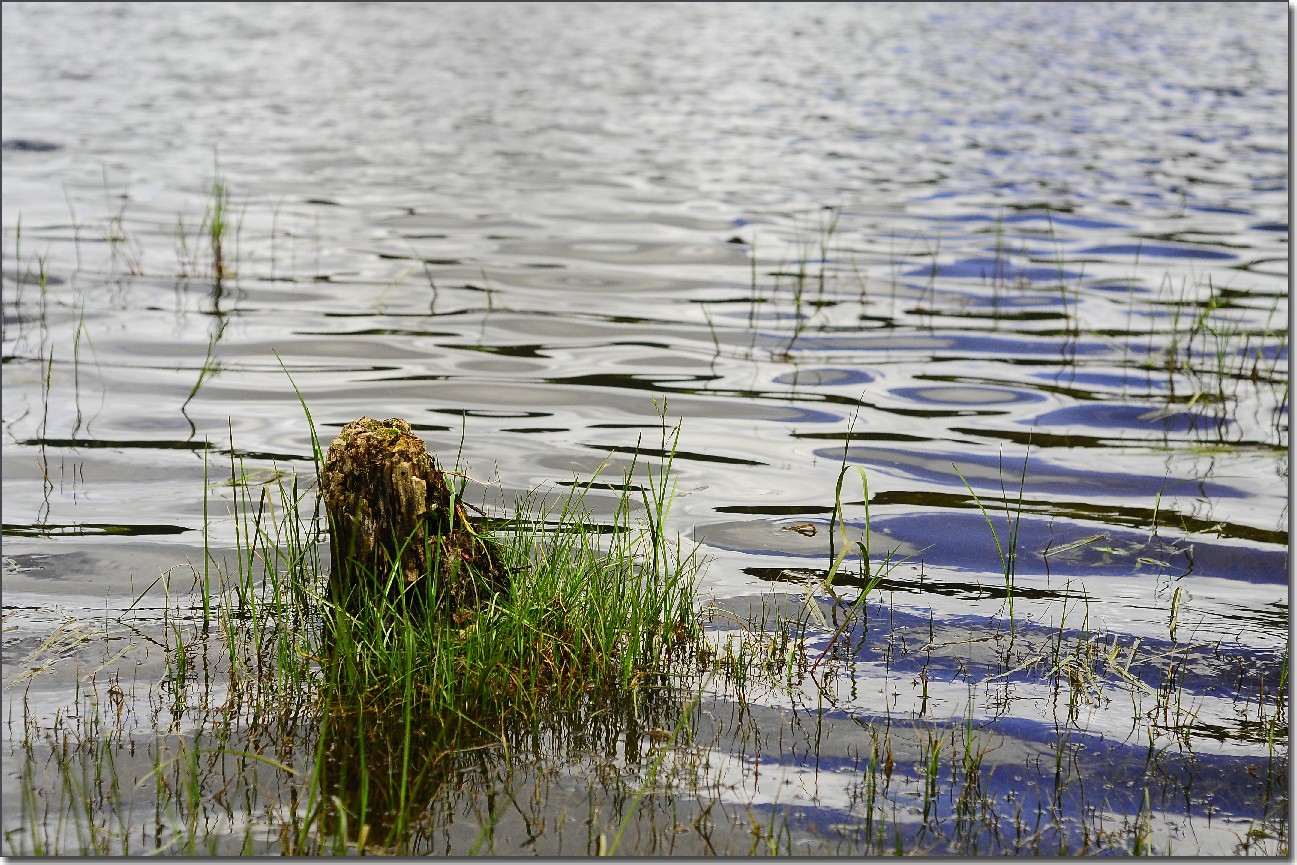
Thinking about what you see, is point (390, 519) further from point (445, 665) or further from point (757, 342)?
point (757, 342)

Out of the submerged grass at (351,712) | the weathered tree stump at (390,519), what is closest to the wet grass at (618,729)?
the submerged grass at (351,712)

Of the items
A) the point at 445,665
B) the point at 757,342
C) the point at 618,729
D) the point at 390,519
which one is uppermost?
the point at 757,342

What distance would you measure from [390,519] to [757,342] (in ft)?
16.4

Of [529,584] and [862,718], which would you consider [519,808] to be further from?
[862,718]

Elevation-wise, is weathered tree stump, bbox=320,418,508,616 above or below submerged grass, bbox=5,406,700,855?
above

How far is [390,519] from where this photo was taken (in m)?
4.05

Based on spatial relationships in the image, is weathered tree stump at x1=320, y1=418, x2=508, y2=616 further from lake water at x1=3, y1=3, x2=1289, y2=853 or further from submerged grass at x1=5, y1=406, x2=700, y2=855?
lake water at x1=3, y1=3, x2=1289, y2=853

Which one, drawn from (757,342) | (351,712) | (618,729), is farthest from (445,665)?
(757,342)

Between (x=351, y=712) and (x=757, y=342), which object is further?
(x=757, y=342)

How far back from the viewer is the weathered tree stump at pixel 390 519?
13.1 feet

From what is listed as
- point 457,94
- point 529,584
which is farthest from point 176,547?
point 457,94

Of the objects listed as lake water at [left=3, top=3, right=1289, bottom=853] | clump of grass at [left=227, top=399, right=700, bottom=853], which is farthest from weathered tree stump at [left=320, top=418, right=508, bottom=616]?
lake water at [left=3, top=3, right=1289, bottom=853]

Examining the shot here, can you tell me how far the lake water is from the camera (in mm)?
4734

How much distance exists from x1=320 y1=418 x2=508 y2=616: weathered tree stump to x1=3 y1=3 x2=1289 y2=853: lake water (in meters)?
0.46
